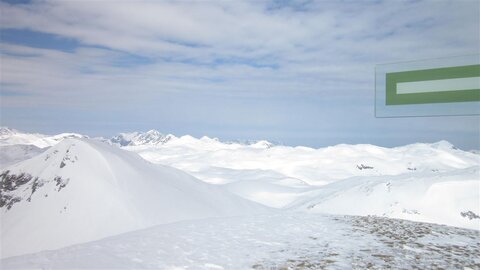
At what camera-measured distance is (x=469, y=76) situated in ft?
43.3

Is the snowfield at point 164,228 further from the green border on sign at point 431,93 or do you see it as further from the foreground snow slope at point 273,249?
the green border on sign at point 431,93

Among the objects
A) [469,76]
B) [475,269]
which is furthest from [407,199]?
[475,269]

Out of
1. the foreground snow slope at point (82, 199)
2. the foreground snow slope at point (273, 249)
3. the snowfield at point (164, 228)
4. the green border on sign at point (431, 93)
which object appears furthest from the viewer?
the foreground snow slope at point (82, 199)

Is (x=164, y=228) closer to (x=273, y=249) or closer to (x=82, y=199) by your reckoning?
(x=273, y=249)

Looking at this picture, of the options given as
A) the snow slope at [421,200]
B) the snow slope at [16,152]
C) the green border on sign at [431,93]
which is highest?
the green border on sign at [431,93]

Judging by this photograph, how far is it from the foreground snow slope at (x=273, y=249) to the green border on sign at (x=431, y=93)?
4.91 metres

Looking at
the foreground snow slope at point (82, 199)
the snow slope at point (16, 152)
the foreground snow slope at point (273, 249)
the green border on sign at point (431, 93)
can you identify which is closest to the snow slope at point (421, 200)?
the foreground snow slope at point (82, 199)

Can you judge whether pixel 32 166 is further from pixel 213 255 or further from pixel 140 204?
pixel 213 255

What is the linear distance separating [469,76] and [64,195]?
18497 millimetres

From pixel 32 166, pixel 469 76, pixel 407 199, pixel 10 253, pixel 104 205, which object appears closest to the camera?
pixel 469 76

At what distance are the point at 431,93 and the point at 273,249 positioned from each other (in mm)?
7972

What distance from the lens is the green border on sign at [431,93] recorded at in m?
13.2

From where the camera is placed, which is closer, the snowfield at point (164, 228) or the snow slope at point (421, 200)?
the snowfield at point (164, 228)

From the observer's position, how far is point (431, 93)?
13.5 meters
